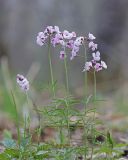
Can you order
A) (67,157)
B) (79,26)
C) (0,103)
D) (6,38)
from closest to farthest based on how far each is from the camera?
(67,157)
(0,103)
(79,26)
(6,38)

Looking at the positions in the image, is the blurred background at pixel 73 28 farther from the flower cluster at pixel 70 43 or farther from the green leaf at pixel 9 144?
the flower cluster at pixel 70 43

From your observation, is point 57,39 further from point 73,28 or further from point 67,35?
point 73,28

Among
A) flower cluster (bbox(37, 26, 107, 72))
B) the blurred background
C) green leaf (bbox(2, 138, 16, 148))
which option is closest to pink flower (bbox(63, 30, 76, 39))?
flower cluster (bbox(37, 26, 107, 72))

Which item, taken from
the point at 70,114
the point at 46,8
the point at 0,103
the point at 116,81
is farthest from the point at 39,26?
the point at 70,114

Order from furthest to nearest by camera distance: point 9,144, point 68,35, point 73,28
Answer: point 73,28, point 9,144, point 68,35

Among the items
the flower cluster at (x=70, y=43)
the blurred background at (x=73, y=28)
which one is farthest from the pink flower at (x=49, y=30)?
the blurred background at (x=73, y=28)

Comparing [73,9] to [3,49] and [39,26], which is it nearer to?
[39,26]

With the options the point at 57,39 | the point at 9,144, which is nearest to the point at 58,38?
the point at 57,39

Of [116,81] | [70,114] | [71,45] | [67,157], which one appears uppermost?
[116,81]

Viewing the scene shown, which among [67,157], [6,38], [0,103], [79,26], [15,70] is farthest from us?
[6,38]
